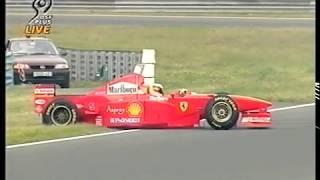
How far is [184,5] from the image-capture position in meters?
2.95

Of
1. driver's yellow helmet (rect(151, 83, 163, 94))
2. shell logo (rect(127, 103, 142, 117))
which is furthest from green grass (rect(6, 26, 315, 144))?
shell logo (rect(127, 103, 142, 117))

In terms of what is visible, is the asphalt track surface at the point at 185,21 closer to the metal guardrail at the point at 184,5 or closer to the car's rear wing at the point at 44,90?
the metal guardrail at the point at 184,5

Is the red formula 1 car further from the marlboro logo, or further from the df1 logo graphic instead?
the df1 logo graphic

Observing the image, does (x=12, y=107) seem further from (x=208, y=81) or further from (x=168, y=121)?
(x=208, y=81)

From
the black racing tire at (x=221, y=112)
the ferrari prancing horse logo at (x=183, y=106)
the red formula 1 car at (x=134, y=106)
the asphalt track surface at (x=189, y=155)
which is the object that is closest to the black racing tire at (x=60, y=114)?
the red formula 1 car at (x=134, y=106)

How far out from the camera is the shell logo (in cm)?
297

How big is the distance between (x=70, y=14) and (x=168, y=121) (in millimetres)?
673

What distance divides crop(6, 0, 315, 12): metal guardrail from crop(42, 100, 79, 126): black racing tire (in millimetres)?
451

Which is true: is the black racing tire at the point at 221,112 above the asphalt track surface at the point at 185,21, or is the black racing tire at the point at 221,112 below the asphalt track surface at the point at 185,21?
below

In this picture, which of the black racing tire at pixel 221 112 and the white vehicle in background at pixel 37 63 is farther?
the black racing tire at pixel 221 112

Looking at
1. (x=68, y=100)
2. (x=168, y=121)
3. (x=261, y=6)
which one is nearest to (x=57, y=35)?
(x=68, y=100)

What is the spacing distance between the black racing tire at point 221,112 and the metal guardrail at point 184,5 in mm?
427

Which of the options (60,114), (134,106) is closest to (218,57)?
(134,106)

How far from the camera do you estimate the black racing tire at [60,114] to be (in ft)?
9.70
